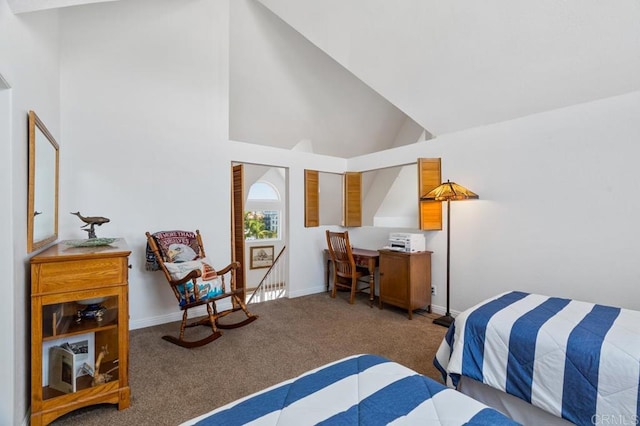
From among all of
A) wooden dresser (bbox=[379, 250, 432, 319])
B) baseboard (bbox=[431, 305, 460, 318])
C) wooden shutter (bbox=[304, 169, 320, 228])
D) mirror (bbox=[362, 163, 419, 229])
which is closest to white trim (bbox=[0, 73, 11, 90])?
wooden shutter (bbox=[304, 169, 320, 228])

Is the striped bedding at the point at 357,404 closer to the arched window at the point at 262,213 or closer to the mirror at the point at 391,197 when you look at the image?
the mirror at the point at 391,197

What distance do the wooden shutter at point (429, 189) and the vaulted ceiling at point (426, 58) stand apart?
0.43 m

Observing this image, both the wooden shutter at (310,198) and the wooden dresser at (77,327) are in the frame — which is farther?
the wooden shutter at (310,198)

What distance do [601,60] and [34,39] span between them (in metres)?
4.13

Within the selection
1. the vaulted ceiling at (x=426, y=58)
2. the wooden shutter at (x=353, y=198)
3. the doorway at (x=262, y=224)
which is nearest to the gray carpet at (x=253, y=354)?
the wooden shutter at (x=353, y=198)

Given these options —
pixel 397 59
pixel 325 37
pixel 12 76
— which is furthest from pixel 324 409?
pixel 325 37

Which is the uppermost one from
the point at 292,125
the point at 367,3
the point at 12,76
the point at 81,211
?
the point at 367,3

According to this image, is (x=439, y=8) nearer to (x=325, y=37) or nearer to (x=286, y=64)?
(x=325, y=37)

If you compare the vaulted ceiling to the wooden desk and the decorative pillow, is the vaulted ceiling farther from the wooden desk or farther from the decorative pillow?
the decorative pillow

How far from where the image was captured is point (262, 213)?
806 cm

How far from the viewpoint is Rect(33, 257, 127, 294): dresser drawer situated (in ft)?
5.78

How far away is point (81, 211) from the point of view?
3088 millimetres

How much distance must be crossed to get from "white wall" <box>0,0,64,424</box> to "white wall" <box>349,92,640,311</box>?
370 centimetres

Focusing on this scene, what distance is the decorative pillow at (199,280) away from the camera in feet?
9.68
